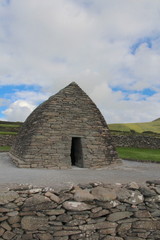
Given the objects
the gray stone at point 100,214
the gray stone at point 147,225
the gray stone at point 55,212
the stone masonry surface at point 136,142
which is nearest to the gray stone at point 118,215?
the gray stone at point 100,214

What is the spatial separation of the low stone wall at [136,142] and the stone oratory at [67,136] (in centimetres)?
1413

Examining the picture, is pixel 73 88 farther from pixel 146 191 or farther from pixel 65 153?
pixel 146 191

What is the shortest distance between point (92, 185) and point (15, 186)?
2.34 meters

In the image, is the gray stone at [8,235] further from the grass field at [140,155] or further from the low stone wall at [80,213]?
the grass field at [140,155]

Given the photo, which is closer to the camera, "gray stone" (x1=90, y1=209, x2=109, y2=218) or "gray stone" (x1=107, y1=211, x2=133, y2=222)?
"gray stone" (x1=90, y1=209, x2=109, y2=218)

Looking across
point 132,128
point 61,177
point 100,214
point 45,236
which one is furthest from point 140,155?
point 132,128

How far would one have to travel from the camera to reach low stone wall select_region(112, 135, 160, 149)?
2675 centimetres

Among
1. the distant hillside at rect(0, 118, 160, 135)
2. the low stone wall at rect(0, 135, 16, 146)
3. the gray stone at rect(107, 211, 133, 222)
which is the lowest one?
the gray stone at rect(107, 211, 133, 222)

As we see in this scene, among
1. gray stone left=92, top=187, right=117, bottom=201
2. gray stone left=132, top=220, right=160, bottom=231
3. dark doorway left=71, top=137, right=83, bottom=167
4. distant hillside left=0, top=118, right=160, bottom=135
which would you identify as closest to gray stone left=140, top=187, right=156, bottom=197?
gray stone left=132, top=220, right=160, bottom=231

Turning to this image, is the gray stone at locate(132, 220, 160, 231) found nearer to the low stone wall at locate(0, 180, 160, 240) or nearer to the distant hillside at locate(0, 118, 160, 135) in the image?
the low stone wall at locate(0, 180, 160, 240)

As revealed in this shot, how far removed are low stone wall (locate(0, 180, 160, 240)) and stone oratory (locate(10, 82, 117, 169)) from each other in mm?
4911

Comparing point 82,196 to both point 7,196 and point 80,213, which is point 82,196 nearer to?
point 80,213

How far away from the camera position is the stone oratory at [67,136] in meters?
11.3

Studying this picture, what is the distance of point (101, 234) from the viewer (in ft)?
20.5
